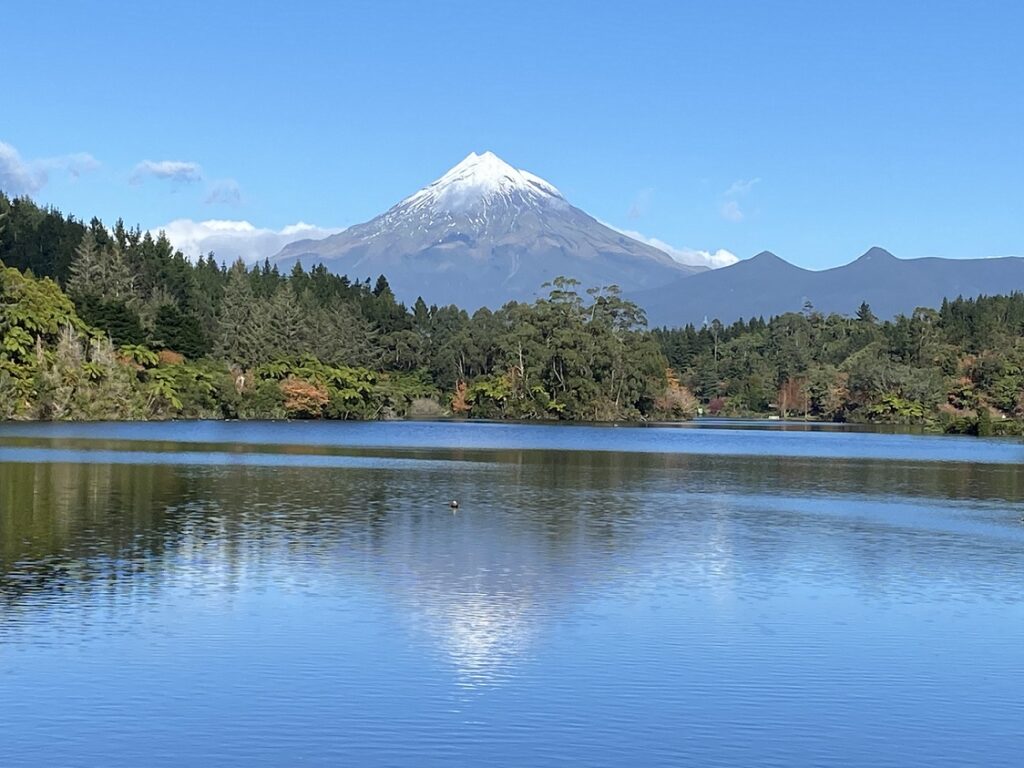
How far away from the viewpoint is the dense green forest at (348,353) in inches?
3425

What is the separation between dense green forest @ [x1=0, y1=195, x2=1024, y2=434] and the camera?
87.0 metres

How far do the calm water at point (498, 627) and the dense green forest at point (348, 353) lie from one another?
1934 inches

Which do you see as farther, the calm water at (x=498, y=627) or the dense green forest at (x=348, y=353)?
the dense green forest at (x=348, y=353)

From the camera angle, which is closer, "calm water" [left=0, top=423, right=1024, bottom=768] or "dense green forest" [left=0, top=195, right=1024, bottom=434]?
"calm water" [left=0, top=423, right=1024, bottom=768]

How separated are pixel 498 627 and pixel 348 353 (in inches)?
4318

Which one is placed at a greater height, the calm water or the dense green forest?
the dense green forest

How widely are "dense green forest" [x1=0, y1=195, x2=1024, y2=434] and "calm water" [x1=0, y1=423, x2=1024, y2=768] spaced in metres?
49.1

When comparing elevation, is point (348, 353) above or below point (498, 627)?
above

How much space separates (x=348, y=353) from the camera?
12631cm

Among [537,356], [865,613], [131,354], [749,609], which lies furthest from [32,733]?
[537,356]

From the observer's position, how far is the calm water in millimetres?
12898

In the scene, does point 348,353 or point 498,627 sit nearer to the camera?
point 498,627

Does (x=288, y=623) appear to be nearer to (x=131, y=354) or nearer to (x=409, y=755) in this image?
(x=409, y=755)

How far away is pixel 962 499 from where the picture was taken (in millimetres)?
40188
